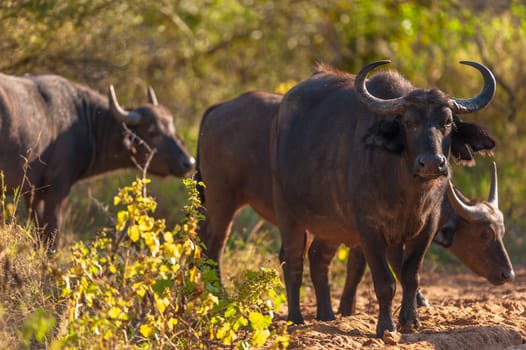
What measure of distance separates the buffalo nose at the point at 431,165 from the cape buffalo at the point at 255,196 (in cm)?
212

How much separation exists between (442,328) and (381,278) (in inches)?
24.1

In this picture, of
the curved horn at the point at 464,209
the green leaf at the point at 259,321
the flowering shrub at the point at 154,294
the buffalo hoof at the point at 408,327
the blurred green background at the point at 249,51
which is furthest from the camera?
the blurred green background at the point at 249,51

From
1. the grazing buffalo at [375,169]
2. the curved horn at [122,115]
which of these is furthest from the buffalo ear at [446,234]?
the curved horn at [122,115]

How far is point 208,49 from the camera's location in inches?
657

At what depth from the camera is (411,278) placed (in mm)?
7172

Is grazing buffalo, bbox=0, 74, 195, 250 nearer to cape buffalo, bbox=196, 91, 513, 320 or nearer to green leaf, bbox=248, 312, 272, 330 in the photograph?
cape buffalo, bbox=196, 91, 513, 320

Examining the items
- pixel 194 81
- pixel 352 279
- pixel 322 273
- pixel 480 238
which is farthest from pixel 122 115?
pixel 194 81

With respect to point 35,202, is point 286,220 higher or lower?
higher

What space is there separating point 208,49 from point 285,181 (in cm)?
885

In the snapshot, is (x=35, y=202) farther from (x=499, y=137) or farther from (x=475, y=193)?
(x=499, y=137)

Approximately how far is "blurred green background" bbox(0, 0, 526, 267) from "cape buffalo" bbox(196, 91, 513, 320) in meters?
1.72

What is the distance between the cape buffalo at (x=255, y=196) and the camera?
863cm

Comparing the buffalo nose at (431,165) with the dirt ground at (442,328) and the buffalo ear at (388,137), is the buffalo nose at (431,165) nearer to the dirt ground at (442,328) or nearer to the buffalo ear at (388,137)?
the buffalo ear at (388,137)

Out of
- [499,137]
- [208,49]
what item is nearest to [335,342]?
[499,137]
